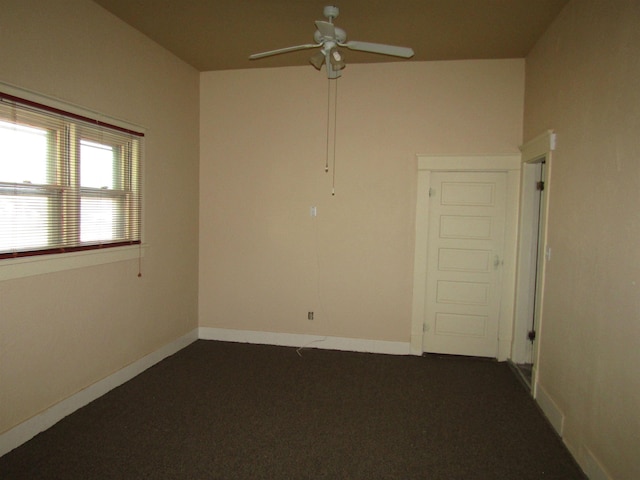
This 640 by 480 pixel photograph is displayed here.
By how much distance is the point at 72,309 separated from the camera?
2.97 m

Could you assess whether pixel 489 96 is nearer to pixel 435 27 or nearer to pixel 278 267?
pixel 435 27

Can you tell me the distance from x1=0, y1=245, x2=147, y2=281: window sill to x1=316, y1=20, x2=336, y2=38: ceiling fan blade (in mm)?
2374

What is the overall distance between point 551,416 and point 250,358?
2.75 meters

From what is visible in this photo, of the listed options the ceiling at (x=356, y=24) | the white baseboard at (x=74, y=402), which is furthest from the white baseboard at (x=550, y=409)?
the white baseboard at (x=74, y=402)

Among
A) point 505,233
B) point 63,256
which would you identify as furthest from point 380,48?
point 63,256

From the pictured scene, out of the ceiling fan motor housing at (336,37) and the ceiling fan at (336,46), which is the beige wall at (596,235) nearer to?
the ceiling fan at (336,46)

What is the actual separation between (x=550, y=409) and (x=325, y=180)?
2.97m

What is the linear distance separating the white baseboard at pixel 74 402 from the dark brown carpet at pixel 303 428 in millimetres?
65

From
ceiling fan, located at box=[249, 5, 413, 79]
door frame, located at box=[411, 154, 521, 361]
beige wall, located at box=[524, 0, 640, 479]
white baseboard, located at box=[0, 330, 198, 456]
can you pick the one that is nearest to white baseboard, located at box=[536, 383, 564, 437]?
beige wall, located at box=[524, 0, 640, 479]

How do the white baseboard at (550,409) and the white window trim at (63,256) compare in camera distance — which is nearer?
the white window trim at (63,256)

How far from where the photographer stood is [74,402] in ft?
9.83

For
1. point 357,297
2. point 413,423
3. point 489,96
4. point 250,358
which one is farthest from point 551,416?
point 489,96

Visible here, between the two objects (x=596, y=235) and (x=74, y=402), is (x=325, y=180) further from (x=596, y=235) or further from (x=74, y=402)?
→ (x=74, y=402)

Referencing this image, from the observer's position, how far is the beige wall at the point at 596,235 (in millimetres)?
2049
